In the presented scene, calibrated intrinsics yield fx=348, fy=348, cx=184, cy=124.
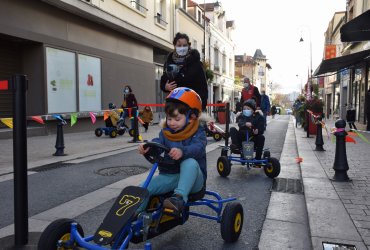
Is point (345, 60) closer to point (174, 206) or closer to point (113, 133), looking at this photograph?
point (113, 133)

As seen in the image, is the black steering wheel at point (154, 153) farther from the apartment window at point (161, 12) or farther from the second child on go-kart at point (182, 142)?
the apartment window at point (161, 12)

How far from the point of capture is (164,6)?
864 inches

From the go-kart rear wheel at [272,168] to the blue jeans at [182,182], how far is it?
3.00 metres

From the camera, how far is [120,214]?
96.7 inches

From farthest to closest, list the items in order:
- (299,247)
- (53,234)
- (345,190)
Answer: (345,190) → (299,247) → (53,234)

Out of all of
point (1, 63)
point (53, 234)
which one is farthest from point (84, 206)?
point (1, 63)

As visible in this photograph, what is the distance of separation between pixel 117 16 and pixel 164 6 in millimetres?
6685

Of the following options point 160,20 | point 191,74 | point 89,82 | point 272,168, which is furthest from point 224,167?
point 160,20

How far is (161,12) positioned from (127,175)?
17.8 meters

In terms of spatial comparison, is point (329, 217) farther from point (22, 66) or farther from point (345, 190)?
point (22, 66)

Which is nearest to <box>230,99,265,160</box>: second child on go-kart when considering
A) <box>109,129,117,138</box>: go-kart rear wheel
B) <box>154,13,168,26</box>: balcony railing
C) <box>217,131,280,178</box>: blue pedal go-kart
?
<box>217,131,280,178</box>: blue pedal go-kart

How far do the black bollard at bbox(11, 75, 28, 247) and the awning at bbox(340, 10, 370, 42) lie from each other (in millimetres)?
6388

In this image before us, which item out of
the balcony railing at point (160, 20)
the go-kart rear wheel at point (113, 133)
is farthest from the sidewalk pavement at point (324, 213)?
the balcony railing at point (160, 20)

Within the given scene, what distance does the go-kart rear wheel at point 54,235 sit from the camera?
243cm
